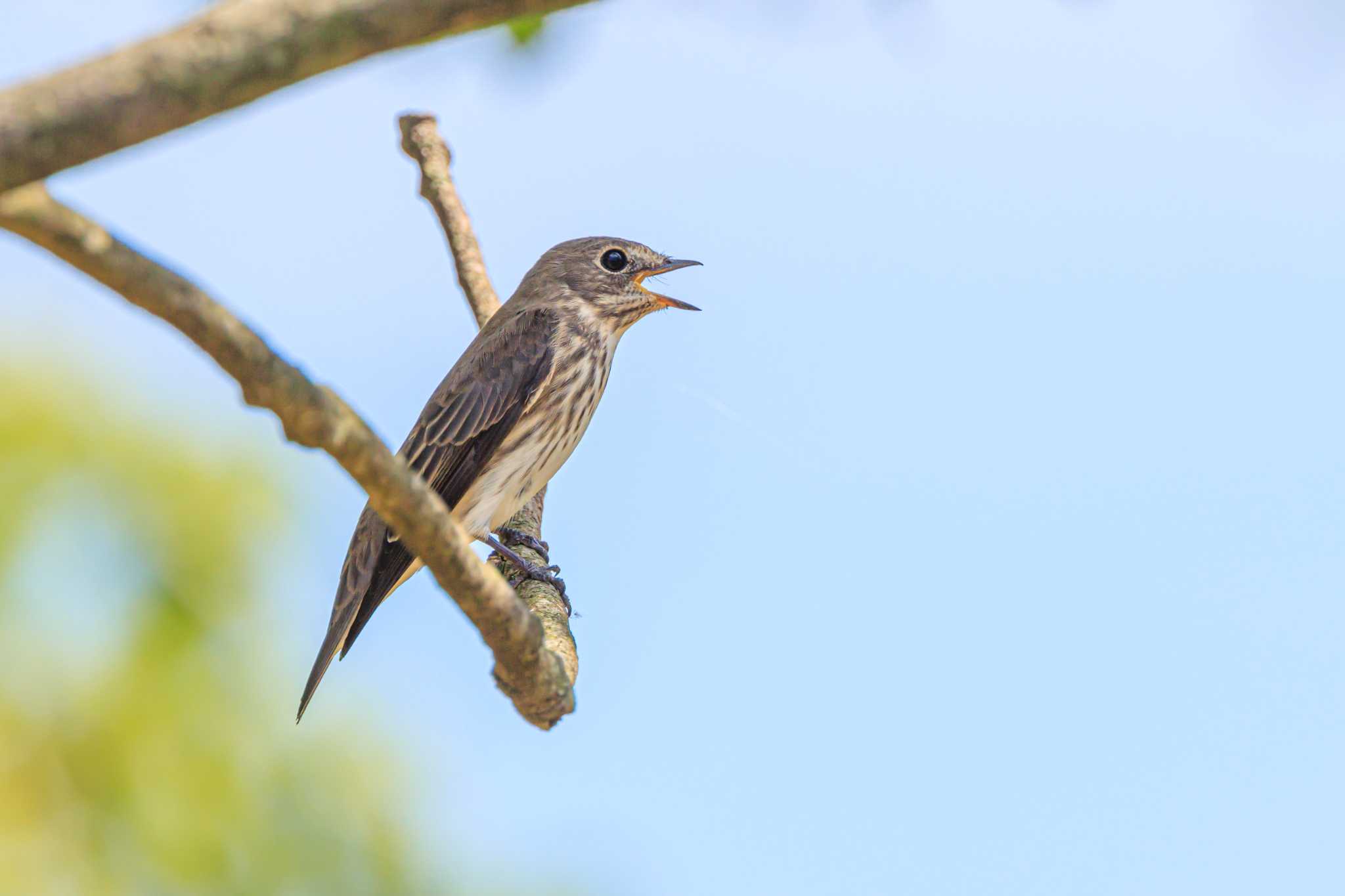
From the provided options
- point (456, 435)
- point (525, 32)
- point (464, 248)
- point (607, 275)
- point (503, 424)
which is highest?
point (607, 275)

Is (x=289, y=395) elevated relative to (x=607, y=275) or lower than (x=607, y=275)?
lower

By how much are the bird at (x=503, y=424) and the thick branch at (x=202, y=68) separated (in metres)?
3.60

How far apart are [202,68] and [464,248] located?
4.62 metres

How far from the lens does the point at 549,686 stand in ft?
12.5

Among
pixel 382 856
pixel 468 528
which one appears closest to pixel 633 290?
pixel 468 528

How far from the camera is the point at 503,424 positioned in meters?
5.97

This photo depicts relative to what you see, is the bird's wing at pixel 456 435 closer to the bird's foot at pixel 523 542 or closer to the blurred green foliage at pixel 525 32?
the bird's foot at pixel 523 542

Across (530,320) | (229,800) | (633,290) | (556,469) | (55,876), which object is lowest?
(55,876)

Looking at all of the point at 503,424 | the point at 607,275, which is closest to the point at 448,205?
the point at 607,275

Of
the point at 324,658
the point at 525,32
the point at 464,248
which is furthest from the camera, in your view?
the point at 464,248

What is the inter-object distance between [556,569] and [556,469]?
26.1 inches

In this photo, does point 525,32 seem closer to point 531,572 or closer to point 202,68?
point 531,572

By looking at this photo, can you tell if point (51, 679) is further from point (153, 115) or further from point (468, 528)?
point (153, 115)

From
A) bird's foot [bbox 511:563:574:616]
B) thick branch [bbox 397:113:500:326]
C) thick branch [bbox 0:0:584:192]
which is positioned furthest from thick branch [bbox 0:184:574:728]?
thick branch [bbox 397:113:500:326]
